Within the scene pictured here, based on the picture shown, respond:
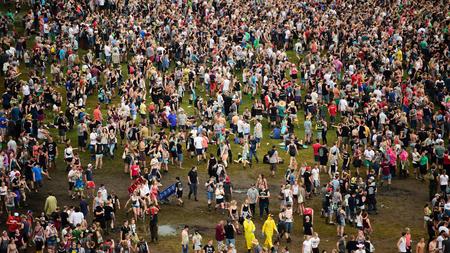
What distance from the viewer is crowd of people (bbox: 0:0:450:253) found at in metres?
31.6

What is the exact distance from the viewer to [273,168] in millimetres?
37188

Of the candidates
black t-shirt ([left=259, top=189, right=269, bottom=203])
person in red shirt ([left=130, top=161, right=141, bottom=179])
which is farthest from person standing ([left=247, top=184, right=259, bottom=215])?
person in red shirt ([left=130, top=161, right=141, bottom=179])

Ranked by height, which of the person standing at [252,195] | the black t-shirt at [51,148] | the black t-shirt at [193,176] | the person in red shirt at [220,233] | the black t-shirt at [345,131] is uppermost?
the black t-shirt at [345,131]

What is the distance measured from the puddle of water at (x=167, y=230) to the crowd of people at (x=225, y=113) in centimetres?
79

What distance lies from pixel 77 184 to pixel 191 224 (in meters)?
4.83

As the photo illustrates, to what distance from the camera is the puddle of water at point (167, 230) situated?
31.6 m

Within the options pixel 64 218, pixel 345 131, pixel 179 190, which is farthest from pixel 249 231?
pixel 345 131

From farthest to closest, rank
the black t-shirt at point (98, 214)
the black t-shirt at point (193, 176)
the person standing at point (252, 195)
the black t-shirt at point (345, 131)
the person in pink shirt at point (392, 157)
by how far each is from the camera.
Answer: the black t-shirt at point (345, 131)
the person in pink shirt at point (392, 157)
the black t-shirt at point (193, 176)
the person standing at point (252, 195)
the black t-shirt at point (98, 214)

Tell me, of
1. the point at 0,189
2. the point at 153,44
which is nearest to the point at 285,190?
the point at 0,189

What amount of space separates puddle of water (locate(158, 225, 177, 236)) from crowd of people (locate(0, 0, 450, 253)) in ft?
2.59

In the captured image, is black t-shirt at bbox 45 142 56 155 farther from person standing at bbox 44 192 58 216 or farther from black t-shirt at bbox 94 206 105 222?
black t-shirt at bbox 94 206 105 222

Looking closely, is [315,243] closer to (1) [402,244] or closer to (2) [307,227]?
(2) [307,227]

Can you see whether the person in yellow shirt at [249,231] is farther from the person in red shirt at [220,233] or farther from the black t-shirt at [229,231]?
the person in red shirt at [220,233]

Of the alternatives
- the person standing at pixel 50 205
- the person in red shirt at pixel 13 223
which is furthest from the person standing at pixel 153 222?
the person in red shirt at pixel 13 223
